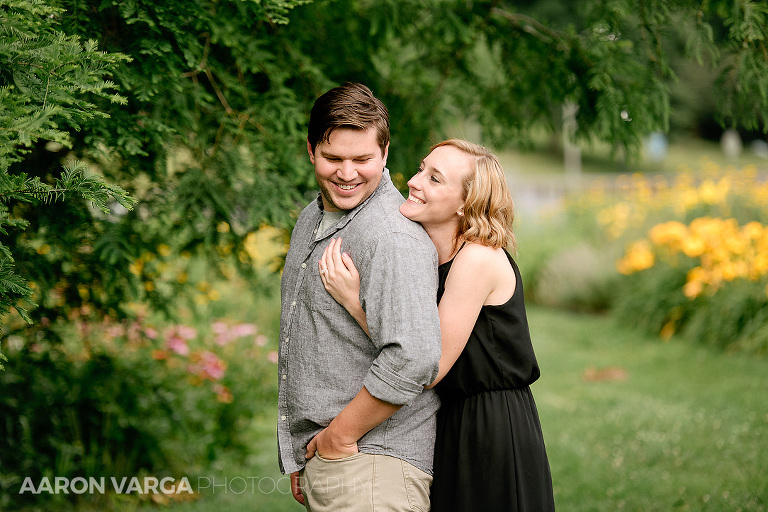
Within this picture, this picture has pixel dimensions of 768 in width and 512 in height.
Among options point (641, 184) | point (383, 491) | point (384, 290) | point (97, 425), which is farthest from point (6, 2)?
point (641, 184)

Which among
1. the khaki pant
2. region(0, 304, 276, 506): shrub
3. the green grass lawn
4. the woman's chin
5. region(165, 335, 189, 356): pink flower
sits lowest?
the green grass lawn

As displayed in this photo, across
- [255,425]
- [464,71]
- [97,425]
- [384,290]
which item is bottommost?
[255,425]

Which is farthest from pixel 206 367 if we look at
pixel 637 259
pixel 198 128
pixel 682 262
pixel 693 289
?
pixel 682 262

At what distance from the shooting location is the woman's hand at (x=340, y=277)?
202 cm

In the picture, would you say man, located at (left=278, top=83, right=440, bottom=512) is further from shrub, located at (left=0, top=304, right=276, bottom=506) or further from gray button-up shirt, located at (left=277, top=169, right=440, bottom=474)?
shrub, located at (left=0, top=304, right=276, bottom=506)

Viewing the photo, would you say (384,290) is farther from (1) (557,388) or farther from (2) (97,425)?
(1) (557,388)

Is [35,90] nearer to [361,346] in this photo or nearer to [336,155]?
[336,155]

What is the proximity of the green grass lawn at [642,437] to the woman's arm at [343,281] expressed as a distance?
268cm

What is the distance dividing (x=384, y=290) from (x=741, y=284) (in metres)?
6.46

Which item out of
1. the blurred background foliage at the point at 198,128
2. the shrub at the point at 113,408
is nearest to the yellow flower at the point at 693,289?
the blurred background foliage at the point at 198,128

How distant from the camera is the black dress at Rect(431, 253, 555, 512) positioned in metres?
2.16

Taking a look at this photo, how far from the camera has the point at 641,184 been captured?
10.7 m

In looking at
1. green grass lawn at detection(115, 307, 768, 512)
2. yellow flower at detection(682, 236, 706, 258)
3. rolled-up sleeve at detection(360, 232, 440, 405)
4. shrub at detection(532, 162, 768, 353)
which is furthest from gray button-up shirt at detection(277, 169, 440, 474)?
yellow flower at detection(682, 236, 706, 258)

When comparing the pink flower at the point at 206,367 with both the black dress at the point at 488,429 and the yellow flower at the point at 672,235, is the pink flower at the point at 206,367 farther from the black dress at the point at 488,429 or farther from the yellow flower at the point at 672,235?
the yellow flower at the point at 672,235
